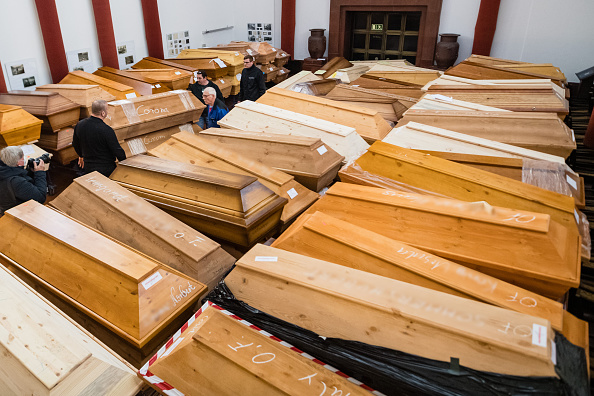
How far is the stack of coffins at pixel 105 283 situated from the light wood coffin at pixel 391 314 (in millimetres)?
353

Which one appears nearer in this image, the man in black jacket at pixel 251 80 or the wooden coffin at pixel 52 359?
the wooden coffin at pixel 52 359

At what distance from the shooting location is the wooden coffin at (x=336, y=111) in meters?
4.45

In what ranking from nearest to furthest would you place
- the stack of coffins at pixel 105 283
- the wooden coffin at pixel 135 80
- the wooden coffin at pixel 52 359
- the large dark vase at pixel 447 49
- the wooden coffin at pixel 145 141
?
the wooden coffin at pixel 52 359 → the stack of coffins at pixel 105 283 → the wooden coffin at pixel 145 141 → the wooden coffin at pixel 135 80 → the large dark vase at pixel 447 49

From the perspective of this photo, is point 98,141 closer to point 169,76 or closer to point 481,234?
point 169,76

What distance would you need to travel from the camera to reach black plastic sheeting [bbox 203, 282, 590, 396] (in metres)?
1.50

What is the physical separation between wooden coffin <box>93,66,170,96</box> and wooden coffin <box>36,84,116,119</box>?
77cm

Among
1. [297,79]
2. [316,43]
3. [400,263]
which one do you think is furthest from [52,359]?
[316,43]

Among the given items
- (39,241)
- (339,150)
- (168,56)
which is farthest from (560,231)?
(168,56)

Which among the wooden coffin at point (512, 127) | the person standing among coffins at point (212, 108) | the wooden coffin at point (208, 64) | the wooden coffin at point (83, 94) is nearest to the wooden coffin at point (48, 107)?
the wooden coffin at point (83, 94)

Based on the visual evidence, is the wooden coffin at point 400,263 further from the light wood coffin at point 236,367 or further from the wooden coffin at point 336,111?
the wooden coffin at point 336,111

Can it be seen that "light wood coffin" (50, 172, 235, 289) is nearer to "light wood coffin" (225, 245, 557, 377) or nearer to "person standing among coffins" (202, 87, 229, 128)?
"light wood coffin" (225, 245, 557, 377)

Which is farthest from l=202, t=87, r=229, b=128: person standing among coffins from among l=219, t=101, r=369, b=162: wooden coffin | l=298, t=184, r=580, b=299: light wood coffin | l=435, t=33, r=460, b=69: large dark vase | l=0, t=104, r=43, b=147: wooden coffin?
l=435, t=33, r=460, b=69: large dark vase

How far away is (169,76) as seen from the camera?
6.35 m

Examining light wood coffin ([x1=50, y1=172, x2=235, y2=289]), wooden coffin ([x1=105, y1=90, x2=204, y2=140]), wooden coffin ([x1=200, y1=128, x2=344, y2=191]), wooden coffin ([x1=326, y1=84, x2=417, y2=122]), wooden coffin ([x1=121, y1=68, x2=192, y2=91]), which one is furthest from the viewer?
wooden coffin ([x1=121, y1=68, x2=192, y2=91])
